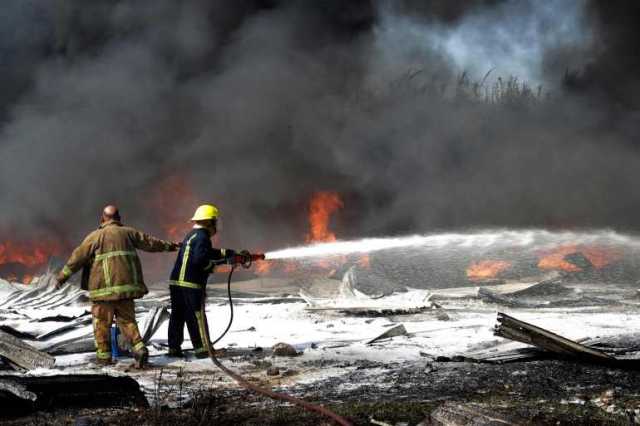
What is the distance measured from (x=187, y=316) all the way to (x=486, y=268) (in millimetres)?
15638

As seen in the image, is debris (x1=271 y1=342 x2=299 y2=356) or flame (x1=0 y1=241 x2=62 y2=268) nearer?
debris (x1=271 y1=342 x2=299 y2=356)

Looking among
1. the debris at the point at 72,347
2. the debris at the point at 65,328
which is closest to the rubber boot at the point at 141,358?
the debris at the point at 72,347

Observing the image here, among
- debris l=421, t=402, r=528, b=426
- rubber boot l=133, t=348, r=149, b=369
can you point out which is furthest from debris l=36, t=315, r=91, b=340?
debris l=421, t=402, r=528, b=426

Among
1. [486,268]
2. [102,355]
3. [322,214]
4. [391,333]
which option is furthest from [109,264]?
[322,214]

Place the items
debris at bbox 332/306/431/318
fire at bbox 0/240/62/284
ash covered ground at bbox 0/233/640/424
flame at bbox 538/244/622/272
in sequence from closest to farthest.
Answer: ash covered ground at bbox 0/233/640/424, debris at bbox 332/306/431/318, flame at bbox 538/244/622/272, fire at bbox 0/240/62/284

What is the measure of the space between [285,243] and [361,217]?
412cm

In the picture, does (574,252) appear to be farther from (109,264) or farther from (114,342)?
(109,264)

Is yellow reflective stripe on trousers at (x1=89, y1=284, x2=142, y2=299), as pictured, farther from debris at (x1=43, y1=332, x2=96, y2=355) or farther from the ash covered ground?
debris at (x1=43, y1=332, x2=96, y2=355)

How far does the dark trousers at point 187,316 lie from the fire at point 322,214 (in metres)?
21.5

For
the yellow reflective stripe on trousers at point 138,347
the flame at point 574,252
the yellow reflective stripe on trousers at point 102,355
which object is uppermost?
the flame at point 574,252

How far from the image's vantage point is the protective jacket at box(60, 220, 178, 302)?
608cm

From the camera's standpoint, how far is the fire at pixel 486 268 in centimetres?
1953

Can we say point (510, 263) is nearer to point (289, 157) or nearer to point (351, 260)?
point (351, 260)

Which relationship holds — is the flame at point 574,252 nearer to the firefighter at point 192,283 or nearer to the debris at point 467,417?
the firefighter at point 192,283
